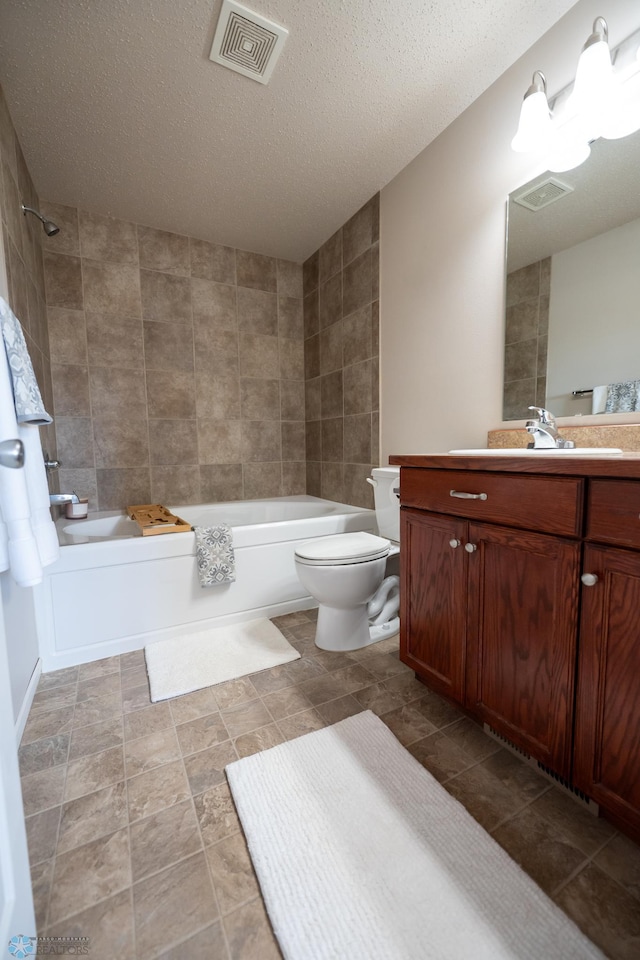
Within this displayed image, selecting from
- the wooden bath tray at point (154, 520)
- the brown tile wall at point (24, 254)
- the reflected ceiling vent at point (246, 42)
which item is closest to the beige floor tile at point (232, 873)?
the wooden bath tray at point (154, 520)

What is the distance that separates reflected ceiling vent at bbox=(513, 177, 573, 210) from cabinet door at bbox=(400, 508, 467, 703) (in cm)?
128

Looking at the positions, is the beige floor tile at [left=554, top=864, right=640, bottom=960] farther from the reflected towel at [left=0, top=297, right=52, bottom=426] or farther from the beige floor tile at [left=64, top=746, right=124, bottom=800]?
the reflected towel at [left=0, top=297, right=52, bottom=426]

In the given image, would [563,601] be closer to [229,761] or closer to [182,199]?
[229,761]

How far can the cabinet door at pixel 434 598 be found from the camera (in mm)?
1141

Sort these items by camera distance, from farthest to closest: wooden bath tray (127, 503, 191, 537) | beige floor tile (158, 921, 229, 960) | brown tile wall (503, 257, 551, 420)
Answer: wooden bath tray (127, 503, 191, 537)
brown tile wall (503, 257, 551, 420)
beige floor tile (158, 921, 229, 960)

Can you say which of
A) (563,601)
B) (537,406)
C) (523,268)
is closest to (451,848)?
(563,601)

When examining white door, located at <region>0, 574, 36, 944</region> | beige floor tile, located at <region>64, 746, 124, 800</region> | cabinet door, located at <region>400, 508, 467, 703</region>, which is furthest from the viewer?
cabinet door, located at <region>400, 508, 467, 703</region>

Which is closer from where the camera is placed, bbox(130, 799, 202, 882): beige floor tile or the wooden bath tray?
bbox(130, 799, 202, 882): beige floor tile

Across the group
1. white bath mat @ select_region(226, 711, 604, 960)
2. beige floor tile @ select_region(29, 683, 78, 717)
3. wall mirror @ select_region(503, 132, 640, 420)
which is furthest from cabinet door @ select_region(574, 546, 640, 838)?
beige floor tile @ select_region(29, 683, 78, 717)

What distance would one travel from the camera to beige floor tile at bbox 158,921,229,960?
69 cm

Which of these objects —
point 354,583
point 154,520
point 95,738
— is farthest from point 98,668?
point 354,583

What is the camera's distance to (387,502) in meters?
1.97

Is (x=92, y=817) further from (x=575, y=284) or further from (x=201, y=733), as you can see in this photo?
(x=575, y=284)

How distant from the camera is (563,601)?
0.86 metres
